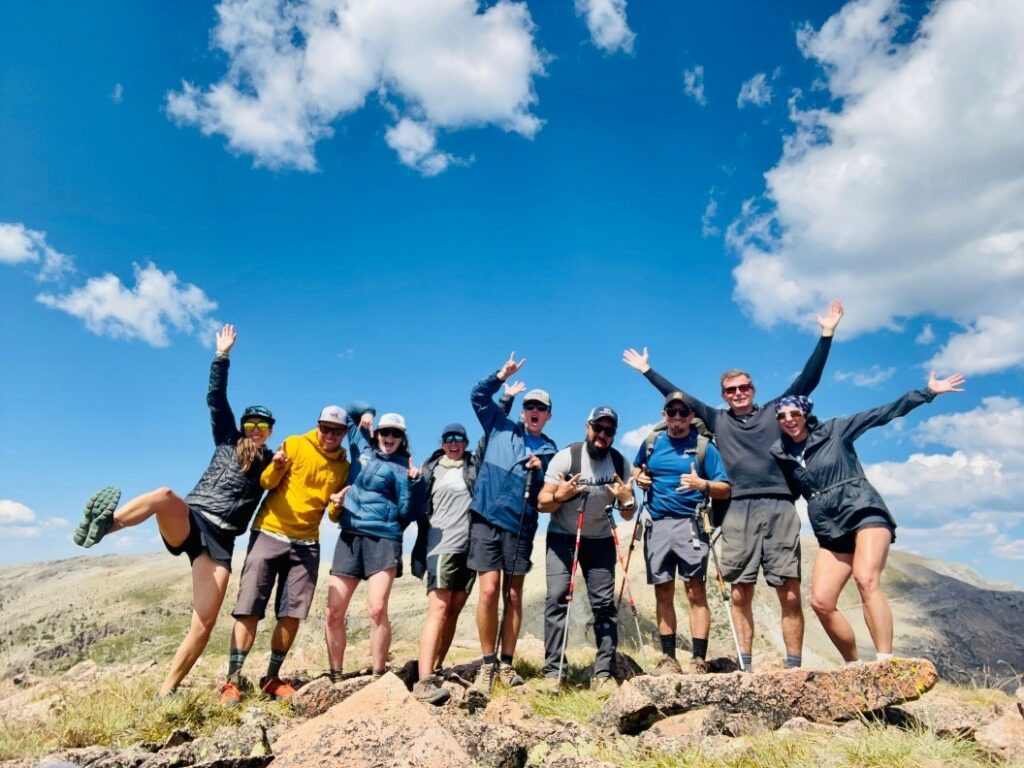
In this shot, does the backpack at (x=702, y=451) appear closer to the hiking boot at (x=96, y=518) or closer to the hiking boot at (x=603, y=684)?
the hiking boot at (x=603, y=684)

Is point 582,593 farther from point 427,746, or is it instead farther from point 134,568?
point 134,568

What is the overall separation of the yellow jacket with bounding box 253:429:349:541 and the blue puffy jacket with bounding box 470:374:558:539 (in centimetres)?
184

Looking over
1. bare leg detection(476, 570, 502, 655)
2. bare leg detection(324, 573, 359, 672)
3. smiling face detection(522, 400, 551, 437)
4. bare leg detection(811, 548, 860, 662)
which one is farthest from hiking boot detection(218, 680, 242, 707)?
bare leg detection(811, 548, 860, 662)

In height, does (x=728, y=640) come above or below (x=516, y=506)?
below

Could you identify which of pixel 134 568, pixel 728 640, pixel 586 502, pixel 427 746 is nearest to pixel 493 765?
pixel 427 746

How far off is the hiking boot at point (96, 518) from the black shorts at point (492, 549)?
3.73m

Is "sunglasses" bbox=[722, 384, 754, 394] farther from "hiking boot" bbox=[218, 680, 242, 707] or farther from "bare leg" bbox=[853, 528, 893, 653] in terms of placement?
"hiking boot" bbox=[218, 680, 242, 707]

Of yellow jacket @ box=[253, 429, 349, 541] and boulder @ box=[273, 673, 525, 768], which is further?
yellow jacket @ box=[253, 429, 349, 541]

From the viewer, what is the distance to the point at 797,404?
24.5 feet

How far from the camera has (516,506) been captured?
301 inches

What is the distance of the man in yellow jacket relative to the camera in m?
7.19

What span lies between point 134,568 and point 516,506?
86.7 ft

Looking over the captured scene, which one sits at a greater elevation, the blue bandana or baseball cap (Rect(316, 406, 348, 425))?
the blue bandana

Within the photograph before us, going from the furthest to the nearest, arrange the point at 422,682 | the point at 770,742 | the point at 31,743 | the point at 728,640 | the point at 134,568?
1. the point at 134,568
2. the point at 728,640
3. the point at 422,682
4. the point at 31,743
5. the point at 770,742
